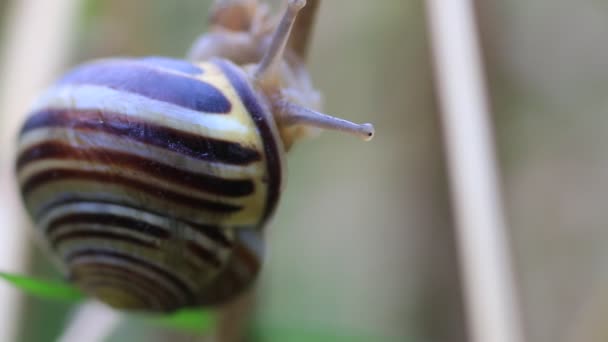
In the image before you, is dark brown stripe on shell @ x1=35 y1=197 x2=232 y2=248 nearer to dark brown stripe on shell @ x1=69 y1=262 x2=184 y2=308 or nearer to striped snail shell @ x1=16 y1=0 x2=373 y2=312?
striped snail shell @ x1=16 y1=0 x2=373 y2=312

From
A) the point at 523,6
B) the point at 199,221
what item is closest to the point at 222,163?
the point at 199,221

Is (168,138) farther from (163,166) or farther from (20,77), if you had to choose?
(20,77)

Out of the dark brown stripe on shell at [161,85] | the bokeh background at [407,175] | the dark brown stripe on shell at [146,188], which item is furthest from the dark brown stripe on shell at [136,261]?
the bokeh background at [407,175]

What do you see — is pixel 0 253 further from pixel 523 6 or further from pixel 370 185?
pixel 523 6

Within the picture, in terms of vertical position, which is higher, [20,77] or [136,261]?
[20,77]

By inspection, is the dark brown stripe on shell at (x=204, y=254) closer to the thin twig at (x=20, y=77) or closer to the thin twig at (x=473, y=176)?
the thin twig at (x=473, y=176)

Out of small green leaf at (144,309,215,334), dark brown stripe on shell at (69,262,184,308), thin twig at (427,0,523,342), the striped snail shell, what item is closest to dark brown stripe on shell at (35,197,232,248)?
the striped snail shell

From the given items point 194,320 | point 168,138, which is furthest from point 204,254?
point 194,320
